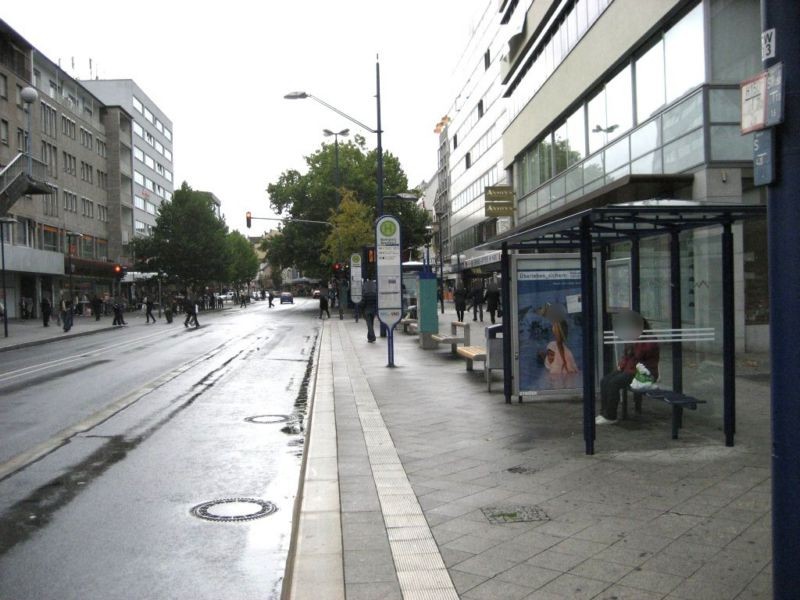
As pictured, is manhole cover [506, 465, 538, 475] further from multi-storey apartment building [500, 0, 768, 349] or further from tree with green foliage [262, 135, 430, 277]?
tree with green foliage [262, 135, 430, 277]

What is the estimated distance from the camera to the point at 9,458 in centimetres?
715

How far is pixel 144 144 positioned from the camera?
3275 inches

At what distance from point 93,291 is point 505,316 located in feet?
191

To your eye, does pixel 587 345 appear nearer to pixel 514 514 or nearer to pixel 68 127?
pixel 514 514

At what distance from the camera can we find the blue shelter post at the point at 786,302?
2.75 m

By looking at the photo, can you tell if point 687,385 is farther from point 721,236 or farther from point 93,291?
point 93,291

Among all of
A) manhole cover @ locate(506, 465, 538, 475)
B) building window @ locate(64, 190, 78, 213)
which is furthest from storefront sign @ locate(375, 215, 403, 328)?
building window @ locate(64, 190, 78, 213)

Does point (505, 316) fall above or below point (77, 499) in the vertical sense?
above

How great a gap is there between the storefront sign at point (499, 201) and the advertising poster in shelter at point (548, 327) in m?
22.7

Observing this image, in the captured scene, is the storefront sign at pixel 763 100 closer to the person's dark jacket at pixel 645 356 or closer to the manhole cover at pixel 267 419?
the person's dark jacket at pixel 645 356

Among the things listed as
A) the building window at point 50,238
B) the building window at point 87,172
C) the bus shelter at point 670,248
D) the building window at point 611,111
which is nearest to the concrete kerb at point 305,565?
the bus shelter at point 670,248

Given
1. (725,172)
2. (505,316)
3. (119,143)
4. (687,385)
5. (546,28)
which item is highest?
(119,143)

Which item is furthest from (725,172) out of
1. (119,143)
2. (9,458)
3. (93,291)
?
(119,143)

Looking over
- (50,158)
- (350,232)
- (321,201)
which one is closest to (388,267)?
(350,232)
